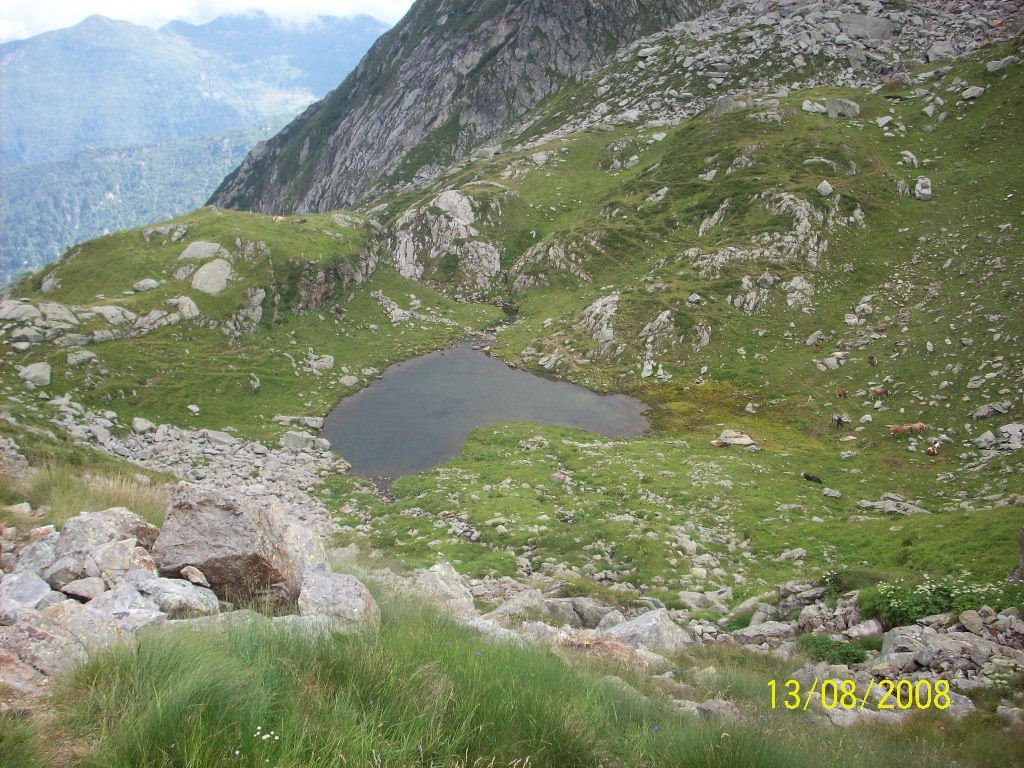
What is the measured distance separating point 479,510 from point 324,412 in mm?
21740

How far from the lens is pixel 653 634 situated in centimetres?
1526

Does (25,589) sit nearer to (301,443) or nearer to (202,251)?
(301,443)

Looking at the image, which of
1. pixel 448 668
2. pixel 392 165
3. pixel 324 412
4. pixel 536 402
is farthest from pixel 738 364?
pixel 392 165

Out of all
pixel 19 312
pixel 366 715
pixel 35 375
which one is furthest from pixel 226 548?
pixel 19 312

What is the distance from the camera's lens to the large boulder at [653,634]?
1466cm

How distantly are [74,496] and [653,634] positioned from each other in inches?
566

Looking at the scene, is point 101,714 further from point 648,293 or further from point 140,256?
point 140,256

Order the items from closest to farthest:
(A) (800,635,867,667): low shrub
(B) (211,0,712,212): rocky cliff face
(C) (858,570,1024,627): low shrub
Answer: (A) (800,635,867,667): low shrub
(C) (858,570,1024,627): low shrub
(B) (211,0,712,212): rocky cliff face

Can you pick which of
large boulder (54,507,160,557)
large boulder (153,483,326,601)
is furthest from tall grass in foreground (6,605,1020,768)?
large boulder (54,507,160,557)

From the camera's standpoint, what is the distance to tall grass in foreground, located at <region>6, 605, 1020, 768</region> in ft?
13.6

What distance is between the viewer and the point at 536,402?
5078 centimetres

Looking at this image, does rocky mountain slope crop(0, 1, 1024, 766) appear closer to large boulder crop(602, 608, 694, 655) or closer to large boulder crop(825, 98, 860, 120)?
large boulder crop(602, 608, 694, 655)
